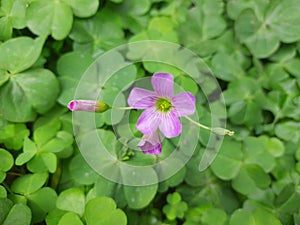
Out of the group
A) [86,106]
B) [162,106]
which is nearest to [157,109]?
[162,106]

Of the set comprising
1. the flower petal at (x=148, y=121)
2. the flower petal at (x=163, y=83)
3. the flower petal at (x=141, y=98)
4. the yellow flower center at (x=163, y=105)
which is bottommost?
the flower petal at (x=148, y=121)

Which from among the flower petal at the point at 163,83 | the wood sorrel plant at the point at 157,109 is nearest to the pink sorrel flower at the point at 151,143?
the wood sorrel plant at the point at 157,109

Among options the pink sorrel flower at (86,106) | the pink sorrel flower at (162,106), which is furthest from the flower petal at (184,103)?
the pink sorrel flower at (86,106)

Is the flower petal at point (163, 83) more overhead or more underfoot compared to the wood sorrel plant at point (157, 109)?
more overhead

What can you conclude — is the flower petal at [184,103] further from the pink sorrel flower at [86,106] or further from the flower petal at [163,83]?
the pink sorrel flower at [86,106]

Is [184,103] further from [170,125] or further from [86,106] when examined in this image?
[86,106]

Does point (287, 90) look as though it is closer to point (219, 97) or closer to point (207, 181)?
point (219, 97)

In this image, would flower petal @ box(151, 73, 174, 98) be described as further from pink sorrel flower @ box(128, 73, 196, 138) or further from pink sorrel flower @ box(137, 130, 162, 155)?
pink sorrel flower @ box(137, 130, 162, 155)
